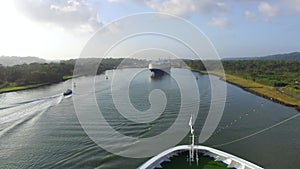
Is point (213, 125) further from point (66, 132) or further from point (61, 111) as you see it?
point (61, 111)

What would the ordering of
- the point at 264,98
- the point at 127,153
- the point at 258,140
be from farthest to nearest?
the point at 264,98 → the point at 258,140 → the point at 127,153

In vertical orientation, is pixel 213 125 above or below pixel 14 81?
below

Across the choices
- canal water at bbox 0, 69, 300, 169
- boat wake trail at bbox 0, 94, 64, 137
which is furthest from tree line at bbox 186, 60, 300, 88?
boat wake trail at bbox 0, 94, 64, 137

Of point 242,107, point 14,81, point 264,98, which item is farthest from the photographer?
point 14,81

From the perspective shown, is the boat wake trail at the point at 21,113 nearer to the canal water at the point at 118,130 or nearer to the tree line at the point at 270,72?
the canal water at the point at 118,130

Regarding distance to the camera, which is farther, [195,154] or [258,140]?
[258,140]

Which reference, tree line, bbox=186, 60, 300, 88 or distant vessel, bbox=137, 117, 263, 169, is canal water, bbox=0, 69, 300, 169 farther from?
tree line, bbox=186, 60, 300, 88

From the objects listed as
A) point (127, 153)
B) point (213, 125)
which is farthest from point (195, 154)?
point (213, 125)

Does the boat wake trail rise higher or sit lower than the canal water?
higher

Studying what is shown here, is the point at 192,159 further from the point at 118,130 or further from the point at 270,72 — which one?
the point at 270,72
